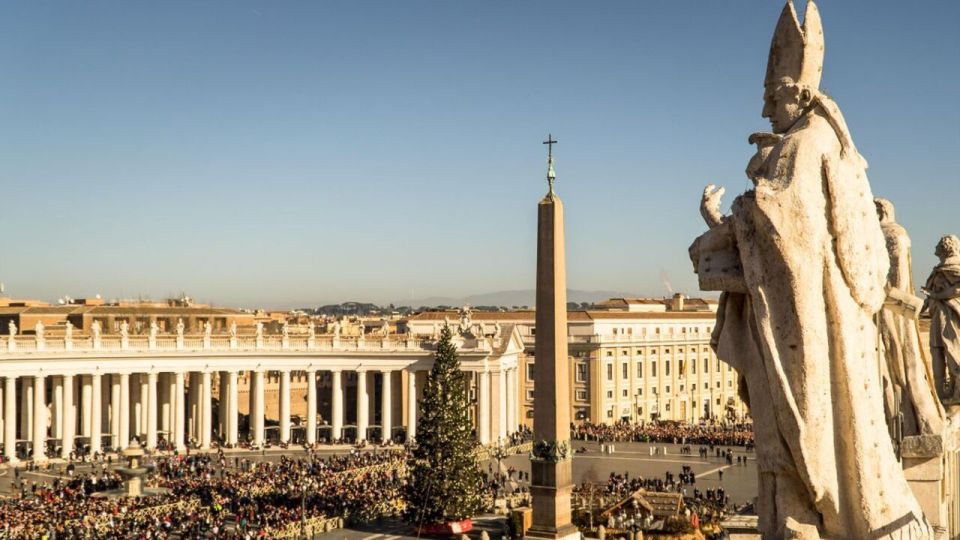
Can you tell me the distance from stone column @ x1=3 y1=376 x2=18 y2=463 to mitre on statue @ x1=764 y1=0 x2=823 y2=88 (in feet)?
170

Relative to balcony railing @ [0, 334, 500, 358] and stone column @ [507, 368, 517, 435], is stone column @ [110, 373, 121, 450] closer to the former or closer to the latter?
balcony railing @ [0, 334, 500, 358]

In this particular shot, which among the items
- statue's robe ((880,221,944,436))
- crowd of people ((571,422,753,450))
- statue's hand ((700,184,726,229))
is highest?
statue's hand ((700,184,726,229))

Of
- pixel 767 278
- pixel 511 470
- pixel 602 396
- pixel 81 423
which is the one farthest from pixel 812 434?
pixel 602 396

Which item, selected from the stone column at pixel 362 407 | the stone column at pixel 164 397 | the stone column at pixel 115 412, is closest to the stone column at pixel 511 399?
the stone column at pixel 362 407

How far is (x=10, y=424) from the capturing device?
169 feet

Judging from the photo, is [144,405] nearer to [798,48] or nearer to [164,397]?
[164,397]

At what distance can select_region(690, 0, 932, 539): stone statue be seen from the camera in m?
5.34

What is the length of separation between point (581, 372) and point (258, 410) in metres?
26.0

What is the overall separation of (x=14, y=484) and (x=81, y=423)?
17514 millimetres

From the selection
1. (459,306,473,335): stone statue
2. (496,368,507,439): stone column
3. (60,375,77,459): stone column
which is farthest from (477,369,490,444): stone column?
(60,375,77,459): stone column

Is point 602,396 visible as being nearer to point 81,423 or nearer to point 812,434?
point 81,423

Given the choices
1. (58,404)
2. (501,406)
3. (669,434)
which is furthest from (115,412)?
(669,434)

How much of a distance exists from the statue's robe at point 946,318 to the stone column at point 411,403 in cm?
5275

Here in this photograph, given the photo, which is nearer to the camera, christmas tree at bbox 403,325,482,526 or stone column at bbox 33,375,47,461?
christmas tree at bbox 403,325,482,526
